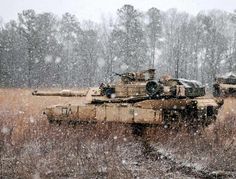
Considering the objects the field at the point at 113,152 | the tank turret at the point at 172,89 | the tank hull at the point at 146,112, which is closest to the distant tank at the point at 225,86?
the tank hull at the point at 146,112

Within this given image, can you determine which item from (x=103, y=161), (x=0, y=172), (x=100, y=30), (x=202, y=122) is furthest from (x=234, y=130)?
(x=100, y=30)

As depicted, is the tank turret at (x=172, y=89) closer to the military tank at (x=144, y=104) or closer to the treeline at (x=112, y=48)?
the military tank at (x=144, y=104)

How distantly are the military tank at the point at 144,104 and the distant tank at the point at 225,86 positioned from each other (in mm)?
14248

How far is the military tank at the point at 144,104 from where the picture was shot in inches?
499

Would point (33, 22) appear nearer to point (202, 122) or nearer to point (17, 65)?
point (17, 65)

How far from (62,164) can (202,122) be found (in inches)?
206

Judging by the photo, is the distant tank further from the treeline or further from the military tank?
the military tank

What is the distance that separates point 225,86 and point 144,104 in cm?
1619

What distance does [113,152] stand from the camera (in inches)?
408

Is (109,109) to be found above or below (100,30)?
below

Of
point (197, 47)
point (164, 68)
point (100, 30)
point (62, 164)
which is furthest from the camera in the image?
point (100, 30)

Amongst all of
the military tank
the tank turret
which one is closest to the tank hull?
the military tank

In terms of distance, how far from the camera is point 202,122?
13164mm

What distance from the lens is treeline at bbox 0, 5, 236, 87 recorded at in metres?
42.3
